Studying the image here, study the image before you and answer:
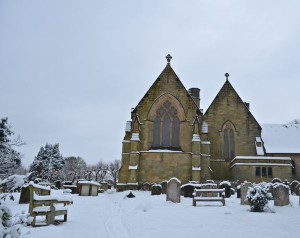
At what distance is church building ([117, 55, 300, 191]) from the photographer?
1246 inches

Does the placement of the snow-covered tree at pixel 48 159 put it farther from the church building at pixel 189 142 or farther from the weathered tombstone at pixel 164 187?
the weathered tombstone at pixel 164 187

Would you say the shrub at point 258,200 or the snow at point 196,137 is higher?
the snow at point 196,137

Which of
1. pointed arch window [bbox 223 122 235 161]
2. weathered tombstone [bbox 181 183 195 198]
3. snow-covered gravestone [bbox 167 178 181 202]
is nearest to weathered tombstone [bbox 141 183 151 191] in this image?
weathered tombstone [bbox 181 183 195 198]

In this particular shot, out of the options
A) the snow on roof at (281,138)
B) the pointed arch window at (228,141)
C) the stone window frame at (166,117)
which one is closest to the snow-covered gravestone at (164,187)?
the stone window frame at (166,117)

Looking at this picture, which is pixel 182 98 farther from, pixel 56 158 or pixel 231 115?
pixel 56 158

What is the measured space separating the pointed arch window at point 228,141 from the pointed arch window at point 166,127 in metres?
6.43

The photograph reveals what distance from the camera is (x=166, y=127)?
33.6 m

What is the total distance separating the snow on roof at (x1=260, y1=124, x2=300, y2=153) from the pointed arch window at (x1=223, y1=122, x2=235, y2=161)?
430 cm

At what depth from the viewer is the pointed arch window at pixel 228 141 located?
35.9 metres

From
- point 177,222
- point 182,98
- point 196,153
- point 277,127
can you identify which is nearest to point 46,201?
point 177,222

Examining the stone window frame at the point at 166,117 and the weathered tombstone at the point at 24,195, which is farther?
the stone window frame at the point at 166,117

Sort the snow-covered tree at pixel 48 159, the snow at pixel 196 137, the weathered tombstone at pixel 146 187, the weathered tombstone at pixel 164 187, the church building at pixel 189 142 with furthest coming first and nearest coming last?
the snow-covered tree at pixel 48 159
the snow at pixel 196 137
the church building at pixel 189 142
the weathered tombstone at pixel 146 187
the weathered tombstone at pixel 164 187

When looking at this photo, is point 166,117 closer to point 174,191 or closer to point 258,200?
point 174,191

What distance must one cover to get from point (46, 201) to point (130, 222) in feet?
9.73
